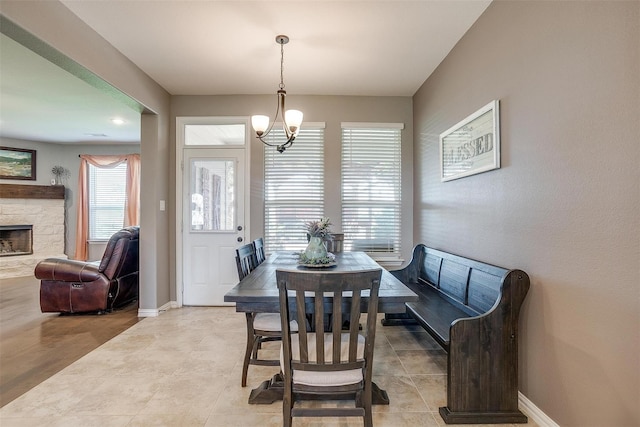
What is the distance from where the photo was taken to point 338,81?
3.54m

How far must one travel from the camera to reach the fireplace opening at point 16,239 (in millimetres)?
5852

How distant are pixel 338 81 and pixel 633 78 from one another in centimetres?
274

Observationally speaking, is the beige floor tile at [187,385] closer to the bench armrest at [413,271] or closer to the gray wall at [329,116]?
the bench armrest at [413,271]

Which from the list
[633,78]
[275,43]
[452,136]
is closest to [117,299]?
[275,43]

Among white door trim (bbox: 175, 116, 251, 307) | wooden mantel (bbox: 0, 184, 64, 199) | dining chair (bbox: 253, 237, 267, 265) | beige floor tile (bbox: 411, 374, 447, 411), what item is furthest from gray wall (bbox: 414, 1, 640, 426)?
wooden mantel (bbox: 0, 184, 64, 199)

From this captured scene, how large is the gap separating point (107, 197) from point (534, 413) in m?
7.65

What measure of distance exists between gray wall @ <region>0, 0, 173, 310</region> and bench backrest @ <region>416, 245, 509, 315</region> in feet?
10.3

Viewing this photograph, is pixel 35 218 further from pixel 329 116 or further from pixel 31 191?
pixel 329 116

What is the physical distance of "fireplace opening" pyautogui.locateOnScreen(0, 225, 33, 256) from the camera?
230 inches

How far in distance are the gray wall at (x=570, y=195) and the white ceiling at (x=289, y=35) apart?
21.0 inches

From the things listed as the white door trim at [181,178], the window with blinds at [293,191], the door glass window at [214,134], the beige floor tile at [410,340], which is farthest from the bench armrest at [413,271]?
the door glass window at [214,134]

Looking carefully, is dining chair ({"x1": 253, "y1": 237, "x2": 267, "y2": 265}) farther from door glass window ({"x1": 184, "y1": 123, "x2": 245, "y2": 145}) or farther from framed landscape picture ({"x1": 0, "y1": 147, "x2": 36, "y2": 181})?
framed landscape picture ({"x1": 0, "y1": 147, "x2": 36, "y2": 181})

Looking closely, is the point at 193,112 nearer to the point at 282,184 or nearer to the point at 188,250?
the point at 282,184

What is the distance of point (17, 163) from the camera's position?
600 cm
